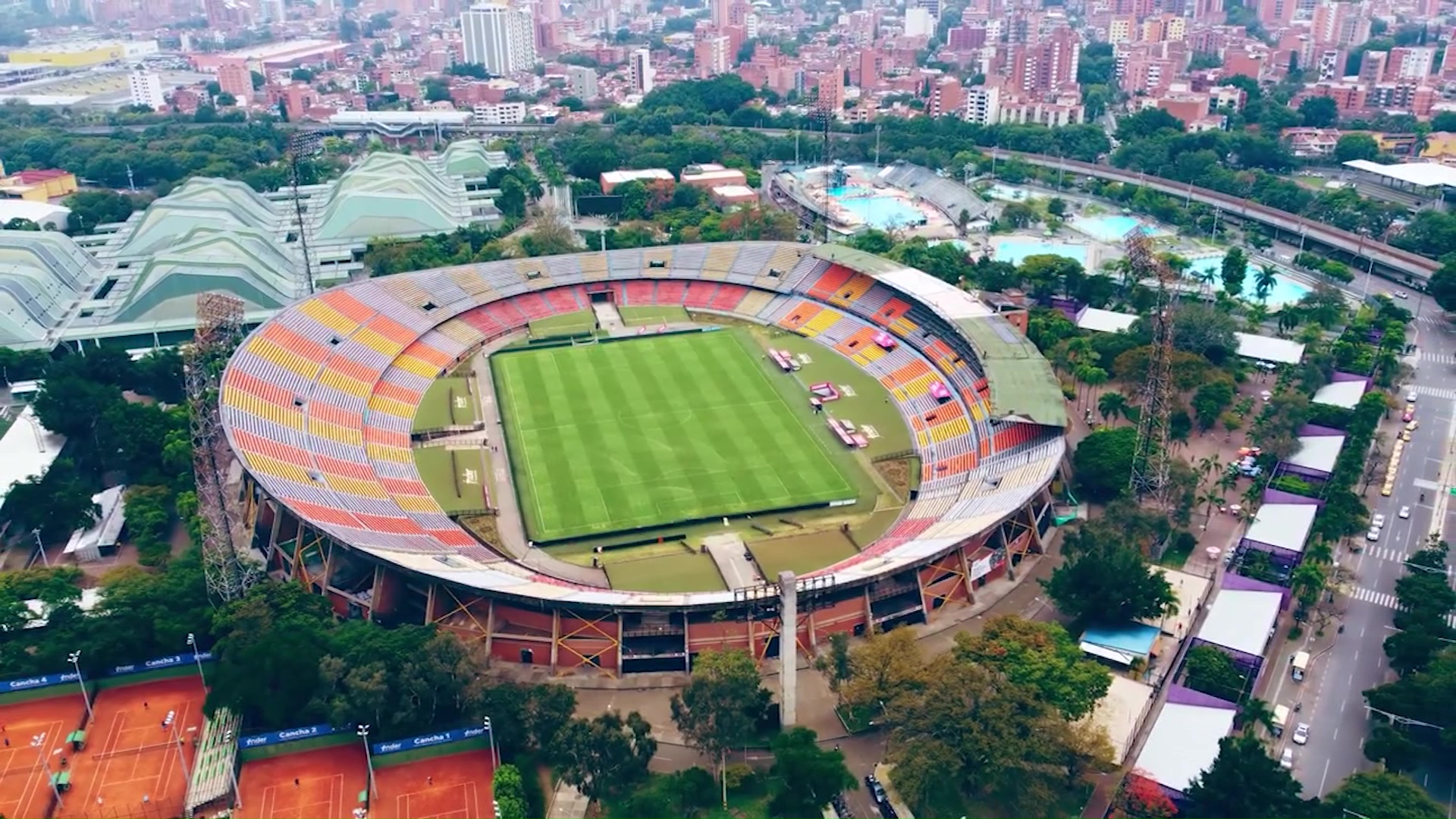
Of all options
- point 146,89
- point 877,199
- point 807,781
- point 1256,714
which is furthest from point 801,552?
point 146,89

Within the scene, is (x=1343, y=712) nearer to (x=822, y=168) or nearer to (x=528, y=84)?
(x=822, y=168)

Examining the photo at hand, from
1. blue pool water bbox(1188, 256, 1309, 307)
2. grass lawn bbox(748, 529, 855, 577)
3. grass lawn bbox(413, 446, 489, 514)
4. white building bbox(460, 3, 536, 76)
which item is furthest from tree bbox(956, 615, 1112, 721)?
white building bbox(460, 3, 536, 76)

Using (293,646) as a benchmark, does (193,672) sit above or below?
below

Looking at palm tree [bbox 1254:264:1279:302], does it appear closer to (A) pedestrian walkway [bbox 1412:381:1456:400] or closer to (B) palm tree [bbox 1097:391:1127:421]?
(A) pedestrian walkway [bbox 1412:381:1456:400]

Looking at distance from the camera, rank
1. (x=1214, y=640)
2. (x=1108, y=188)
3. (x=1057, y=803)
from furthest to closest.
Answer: (x=1108, y=188) < (x=1214, y=640) < (x=1057, y=803)

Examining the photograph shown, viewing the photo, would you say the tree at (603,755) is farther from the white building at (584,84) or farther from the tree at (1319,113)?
the white building at (584,84)

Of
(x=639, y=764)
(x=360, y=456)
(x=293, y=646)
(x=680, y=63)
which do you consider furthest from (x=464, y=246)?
(x=680, y=63)

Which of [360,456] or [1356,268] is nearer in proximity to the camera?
[360,456]
